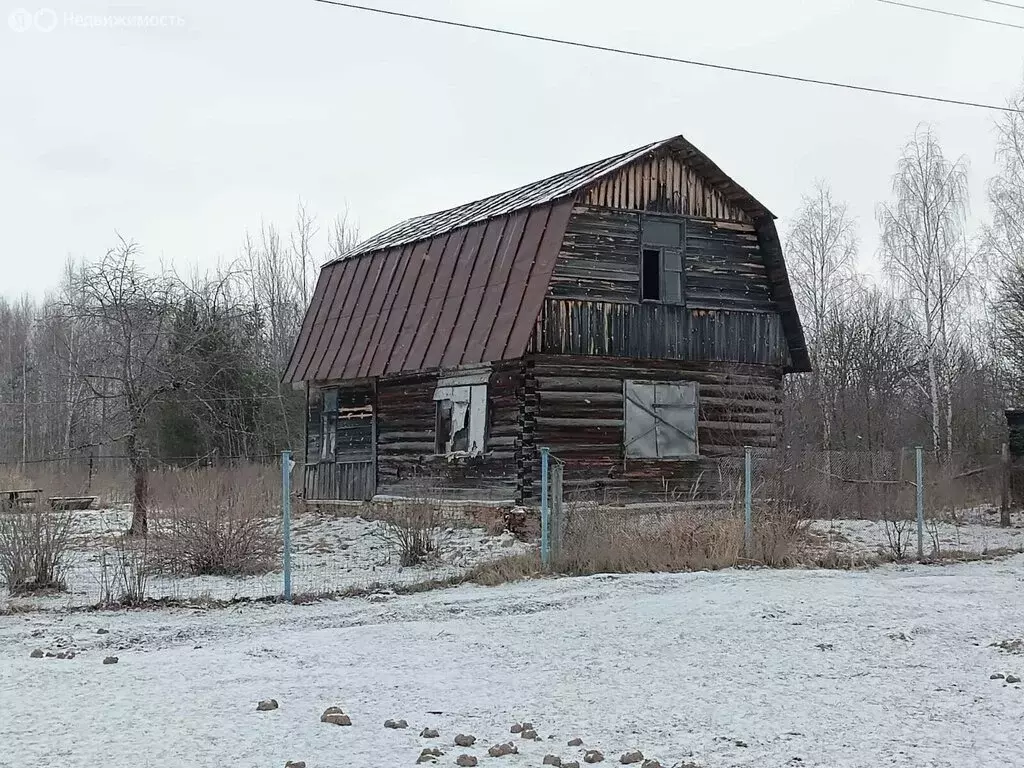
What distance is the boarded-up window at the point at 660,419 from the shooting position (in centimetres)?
1981

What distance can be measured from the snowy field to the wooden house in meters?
6.92

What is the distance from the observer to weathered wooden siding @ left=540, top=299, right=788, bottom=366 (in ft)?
61.8

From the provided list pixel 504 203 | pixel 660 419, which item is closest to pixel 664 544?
pixel 660 419

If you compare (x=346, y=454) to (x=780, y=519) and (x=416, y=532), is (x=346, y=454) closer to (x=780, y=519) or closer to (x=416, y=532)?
(x=416, y=532)

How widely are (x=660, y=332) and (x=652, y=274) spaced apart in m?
1.15

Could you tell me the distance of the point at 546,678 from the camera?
26.3 ft

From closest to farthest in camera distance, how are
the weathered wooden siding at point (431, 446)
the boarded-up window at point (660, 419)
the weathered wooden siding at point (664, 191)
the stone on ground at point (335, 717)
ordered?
1. the stone on ground at point (335, 717)
2. the weathered wooden siding at point (431, 446)
3. the weathered wooden siding at point (664, 191)
4. the boarded-up window at point (660, 419)

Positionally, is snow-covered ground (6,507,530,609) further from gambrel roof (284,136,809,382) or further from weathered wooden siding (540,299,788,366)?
weathered wooden siding (540,299,788,366)

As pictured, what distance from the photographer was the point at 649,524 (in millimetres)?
14867

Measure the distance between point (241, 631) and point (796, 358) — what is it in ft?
46.9

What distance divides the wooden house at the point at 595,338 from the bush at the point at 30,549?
810cm

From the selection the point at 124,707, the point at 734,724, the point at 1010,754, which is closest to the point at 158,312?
the point at 124,707

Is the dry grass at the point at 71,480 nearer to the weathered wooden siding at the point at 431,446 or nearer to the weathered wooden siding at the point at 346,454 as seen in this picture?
the weathered wooden siding at the point at 346,454

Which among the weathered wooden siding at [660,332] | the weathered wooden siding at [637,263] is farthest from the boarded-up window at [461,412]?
the weathered wooden siding at [637,263]
